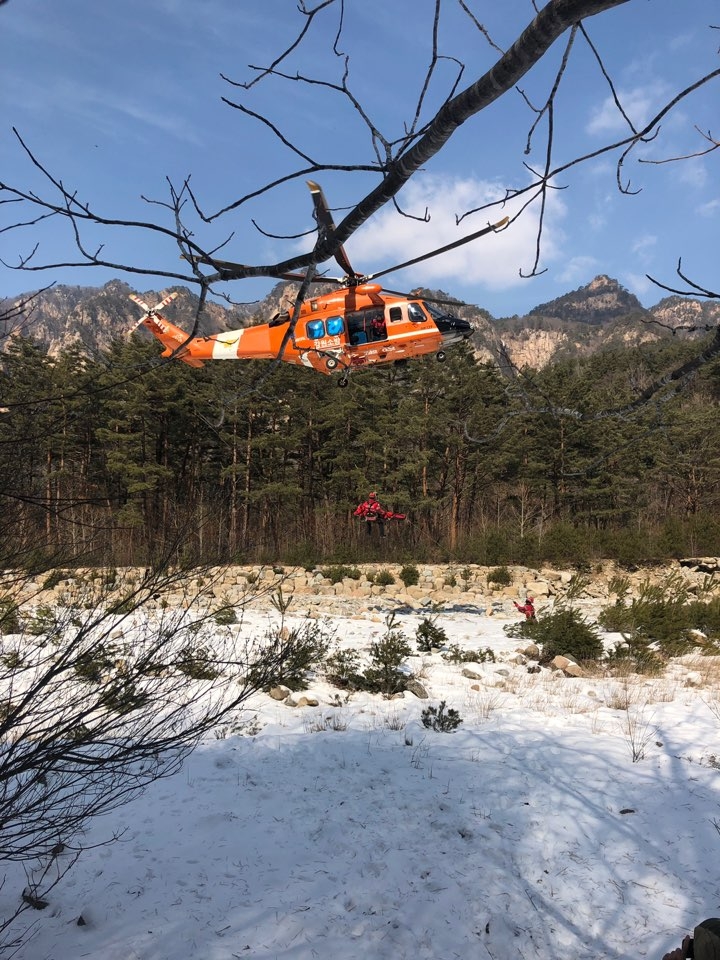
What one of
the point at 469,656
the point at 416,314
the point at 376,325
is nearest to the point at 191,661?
the point at 469,656

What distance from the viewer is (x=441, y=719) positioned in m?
4.97

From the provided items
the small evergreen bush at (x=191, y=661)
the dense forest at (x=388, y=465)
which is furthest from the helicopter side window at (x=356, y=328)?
the dense forest at (x=388, y=465)

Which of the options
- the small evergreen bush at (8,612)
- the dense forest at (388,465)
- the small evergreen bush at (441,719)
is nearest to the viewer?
the small evergreen bush at (8,612)

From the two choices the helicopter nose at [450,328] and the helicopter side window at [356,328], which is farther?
the helicopter nose at [450,328]

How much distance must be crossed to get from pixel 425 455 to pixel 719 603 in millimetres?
14095

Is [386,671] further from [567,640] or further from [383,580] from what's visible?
[383,580]

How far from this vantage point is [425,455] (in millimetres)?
22391

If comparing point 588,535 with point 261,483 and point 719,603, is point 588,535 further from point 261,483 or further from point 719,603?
point 261,483

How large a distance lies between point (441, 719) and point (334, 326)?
6.63 m

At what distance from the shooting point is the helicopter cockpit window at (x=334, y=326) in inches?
353

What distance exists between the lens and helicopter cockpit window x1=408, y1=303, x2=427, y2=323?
988cm

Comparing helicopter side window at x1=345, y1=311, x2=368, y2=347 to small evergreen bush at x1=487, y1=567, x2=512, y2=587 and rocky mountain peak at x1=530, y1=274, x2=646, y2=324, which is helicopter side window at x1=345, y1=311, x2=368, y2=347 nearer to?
small evergreen bush at x1=487, y1=567, x2=512, y2=587

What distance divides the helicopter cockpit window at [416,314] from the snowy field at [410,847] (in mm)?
7291

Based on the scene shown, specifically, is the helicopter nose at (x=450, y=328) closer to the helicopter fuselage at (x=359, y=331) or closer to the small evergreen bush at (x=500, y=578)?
the helicopter fuselage at (x=359, y=331)
